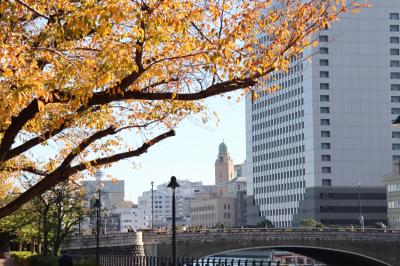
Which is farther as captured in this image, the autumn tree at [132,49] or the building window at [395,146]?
the building window at [395,146]

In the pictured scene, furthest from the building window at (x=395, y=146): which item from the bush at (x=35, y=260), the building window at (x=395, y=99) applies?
the bush at (x=35, y=260)

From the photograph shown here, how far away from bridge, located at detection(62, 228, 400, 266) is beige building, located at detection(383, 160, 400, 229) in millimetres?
46715

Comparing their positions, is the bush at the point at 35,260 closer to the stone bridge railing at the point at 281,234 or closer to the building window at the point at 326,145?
the stone bridge railing at the point at 281,234

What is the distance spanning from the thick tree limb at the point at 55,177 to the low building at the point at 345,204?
555 ft

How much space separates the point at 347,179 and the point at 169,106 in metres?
173

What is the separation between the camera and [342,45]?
192m

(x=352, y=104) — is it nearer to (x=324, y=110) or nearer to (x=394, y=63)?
(x=324, y=110)

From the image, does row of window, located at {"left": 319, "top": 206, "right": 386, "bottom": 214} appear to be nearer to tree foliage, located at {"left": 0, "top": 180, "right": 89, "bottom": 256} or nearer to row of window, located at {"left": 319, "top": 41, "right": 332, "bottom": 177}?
row of window, located at {"left": 319, "top": 41, "right": 332, "bottom": 177}

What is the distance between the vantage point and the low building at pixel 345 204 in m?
185

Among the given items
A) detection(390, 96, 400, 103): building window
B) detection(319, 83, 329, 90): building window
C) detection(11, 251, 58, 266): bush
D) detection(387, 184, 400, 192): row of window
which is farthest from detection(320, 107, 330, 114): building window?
detection(11, 251, 58, 266): bush

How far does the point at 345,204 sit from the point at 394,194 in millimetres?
33097

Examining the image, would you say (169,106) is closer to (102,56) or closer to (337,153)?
(102,56)

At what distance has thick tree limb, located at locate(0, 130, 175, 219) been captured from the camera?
1833 cm

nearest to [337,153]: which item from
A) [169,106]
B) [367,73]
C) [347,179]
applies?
[347,179]
